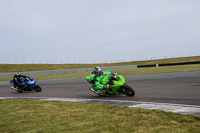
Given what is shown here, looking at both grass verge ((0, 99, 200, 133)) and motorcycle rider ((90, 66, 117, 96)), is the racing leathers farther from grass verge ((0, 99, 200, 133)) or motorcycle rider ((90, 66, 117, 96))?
grass verge ((0, 99, 200, 133))

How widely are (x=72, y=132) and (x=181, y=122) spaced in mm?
2351

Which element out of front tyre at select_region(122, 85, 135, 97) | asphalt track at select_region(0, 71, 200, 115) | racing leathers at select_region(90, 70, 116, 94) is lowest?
asphalt track at select_region(0, 71, 200, 115)

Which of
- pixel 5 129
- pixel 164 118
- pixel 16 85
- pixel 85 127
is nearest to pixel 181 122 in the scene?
pixel 164 118

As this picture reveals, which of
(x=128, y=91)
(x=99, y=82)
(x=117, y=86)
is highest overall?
(x=99, y=82)

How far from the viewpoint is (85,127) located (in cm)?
494

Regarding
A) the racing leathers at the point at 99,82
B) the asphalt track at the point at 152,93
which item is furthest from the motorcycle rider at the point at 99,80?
the asphalt track at the point at 152,93

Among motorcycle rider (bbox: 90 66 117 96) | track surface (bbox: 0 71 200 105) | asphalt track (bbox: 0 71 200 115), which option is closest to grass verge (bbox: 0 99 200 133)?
asphalt track (bbox: 0 71 200 115)

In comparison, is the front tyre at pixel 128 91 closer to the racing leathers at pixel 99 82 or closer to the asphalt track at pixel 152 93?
the asphalt track at pixel 152 93

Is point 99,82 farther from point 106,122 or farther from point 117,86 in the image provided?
point 106,122

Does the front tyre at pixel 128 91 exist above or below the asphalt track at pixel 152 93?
above

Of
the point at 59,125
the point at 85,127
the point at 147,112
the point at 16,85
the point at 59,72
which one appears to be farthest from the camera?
the point at 59,72

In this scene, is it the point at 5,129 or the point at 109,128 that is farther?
the point at 5,129

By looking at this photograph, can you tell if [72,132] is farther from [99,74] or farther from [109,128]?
[99,74]

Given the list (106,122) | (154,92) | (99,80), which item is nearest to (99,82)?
(99,80)
